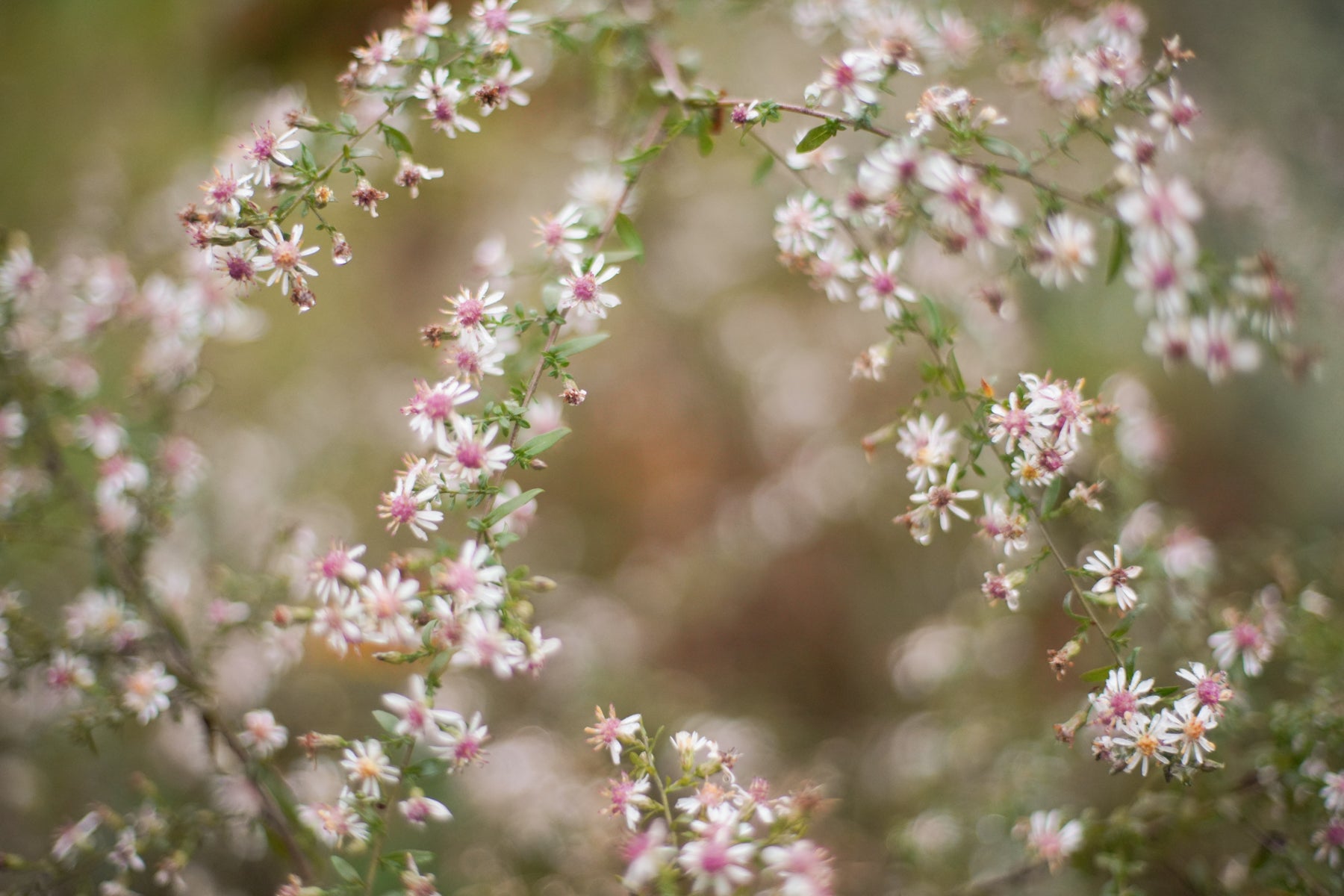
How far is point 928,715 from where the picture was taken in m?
2.38

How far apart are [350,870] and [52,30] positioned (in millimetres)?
3837

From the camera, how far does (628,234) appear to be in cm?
115

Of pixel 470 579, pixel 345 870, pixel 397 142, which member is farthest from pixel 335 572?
pixel 397 142

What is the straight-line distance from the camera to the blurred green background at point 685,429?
6.83ft

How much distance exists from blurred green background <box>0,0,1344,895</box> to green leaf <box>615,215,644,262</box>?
55 centimetres

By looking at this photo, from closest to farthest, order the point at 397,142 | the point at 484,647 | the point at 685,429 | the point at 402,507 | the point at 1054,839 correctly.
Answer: the point at 484,647, the point at 402,507, the point at 397,142, the point at 1054,839, the point at 685,429

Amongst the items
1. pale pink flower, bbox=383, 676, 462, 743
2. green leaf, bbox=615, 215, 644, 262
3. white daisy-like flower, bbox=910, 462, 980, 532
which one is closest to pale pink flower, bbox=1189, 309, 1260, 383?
white daisy-like flower, bbox=910, 462, 980, 532

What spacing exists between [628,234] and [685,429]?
81.4 inches

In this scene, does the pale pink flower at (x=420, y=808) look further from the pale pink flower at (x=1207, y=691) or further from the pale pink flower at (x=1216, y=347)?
the pale pink flower at (x=1216, y=347)

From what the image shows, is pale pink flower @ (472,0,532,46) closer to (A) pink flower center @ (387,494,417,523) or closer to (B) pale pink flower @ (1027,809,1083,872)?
(A) pink flower center @ (387,494,417,523)

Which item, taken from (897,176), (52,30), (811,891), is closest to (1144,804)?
(811,891)

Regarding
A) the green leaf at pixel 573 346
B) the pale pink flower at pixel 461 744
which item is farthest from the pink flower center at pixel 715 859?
the green leaf at pixel 573 346

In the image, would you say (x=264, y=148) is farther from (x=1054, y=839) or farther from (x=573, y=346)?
(x=1054, y=839)

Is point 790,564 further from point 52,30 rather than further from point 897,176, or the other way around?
point 52,30
